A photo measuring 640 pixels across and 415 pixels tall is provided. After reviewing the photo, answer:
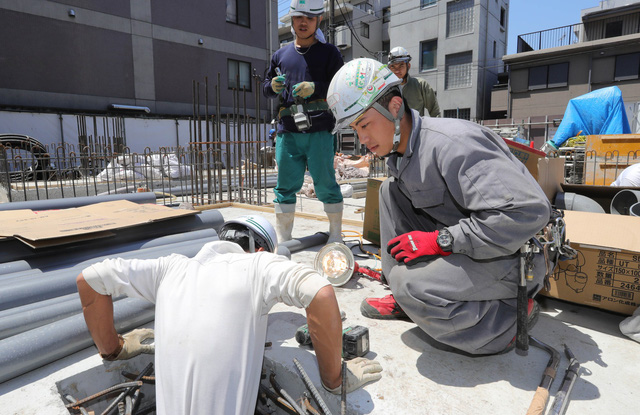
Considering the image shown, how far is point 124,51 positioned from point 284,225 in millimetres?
15669

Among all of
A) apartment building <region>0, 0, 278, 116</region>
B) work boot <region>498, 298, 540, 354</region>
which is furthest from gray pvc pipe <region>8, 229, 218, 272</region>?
apartment building <region>0, 0, 278, 116</region>

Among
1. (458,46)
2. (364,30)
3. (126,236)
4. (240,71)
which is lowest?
(126,236)

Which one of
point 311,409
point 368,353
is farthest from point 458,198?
point 311,409

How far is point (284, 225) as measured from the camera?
3951mm

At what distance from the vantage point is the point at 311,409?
1.67m

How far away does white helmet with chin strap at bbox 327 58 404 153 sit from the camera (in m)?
2.08

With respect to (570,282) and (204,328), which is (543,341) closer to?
(570,282)

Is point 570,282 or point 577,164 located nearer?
point 570,282

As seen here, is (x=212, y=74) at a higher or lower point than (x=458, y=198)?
higher

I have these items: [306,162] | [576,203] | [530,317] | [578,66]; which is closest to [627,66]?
[578,66]

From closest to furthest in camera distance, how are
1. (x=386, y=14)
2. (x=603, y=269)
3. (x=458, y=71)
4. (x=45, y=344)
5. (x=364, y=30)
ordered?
1. (x=45, y=344)
2. (x=603, y=269)
3. (x=458, y=71)
4. (x=364, y=30)
5. (x=386, y=14)

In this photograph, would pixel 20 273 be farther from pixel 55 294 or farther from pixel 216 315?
pixel 216 315

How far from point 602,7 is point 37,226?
1153 inches

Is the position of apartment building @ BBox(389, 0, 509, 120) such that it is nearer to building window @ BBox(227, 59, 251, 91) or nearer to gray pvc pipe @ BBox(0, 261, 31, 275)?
building window @ BBox(227, 59, 251, 91)
